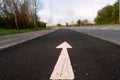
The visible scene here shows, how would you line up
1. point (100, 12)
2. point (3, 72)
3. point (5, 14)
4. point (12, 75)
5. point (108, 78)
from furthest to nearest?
1. point (100, 12)
2. point (5, 14)
3. point (3, 72)
4. point (12, 75)
5. point (108, 78)

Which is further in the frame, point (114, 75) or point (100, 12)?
point (100, 12)

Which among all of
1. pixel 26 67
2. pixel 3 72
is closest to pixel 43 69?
pixel 26 67

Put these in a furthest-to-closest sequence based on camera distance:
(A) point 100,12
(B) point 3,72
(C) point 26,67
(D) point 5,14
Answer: (A) point 100,12
(D) point 5,14
(C) point 26,67
(B) point 3,72

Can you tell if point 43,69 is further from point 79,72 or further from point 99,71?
point 99,71

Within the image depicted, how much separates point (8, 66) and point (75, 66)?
1.38 meters

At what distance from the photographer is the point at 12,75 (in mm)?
4340

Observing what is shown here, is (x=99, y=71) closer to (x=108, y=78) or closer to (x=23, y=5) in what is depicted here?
(x=108, y=78)

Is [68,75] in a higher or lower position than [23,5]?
lower

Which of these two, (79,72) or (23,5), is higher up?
(23,5)

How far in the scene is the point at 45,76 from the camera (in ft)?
13.9

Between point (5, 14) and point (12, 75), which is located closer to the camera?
point (12, 75)

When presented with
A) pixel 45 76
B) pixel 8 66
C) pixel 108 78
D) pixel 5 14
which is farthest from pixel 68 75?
pixel 5 14

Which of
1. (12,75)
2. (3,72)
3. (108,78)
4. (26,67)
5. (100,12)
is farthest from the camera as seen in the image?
(100,12)

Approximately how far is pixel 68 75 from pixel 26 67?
47.4 inches
